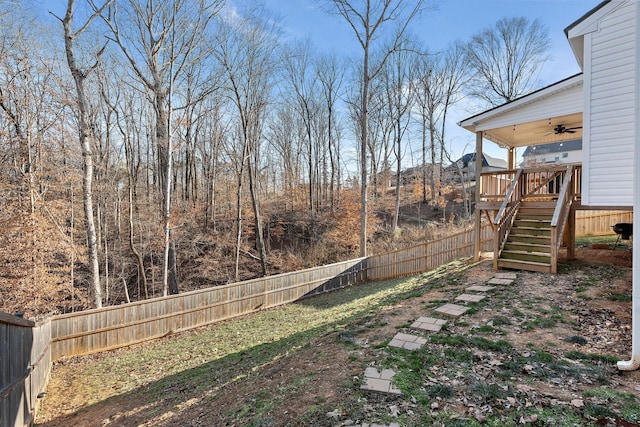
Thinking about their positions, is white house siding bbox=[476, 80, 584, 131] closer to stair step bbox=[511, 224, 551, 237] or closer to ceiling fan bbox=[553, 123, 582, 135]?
ceiling fan bbox=[553, 123, 582, 135]

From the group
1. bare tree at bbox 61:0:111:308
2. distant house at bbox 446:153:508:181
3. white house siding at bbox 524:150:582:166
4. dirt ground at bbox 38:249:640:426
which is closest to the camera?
dirt ground at bbox 38:249:640:426

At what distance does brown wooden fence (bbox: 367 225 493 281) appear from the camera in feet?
35.4

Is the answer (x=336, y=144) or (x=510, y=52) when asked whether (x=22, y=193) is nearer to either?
(x=336, y=144)

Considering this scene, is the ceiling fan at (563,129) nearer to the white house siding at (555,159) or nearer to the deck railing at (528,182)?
the deck railing at (528,182)

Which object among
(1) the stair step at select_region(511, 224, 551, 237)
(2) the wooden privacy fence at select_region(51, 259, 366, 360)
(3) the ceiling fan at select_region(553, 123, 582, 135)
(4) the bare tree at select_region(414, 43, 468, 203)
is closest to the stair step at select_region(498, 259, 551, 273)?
(1) the stair step at select_region(511, 224, 551, 237)

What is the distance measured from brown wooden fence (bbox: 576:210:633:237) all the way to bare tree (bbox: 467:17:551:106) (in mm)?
9820

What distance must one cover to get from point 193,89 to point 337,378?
38.4ft

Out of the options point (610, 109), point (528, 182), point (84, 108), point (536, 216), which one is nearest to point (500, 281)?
point (536, 216)

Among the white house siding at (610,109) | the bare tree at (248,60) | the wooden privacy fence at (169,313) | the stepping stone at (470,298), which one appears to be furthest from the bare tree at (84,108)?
the white house siding at (610,109)

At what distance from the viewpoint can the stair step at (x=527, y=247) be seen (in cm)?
654

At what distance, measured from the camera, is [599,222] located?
473 inches

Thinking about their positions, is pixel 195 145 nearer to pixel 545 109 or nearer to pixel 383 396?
pixel 545 109

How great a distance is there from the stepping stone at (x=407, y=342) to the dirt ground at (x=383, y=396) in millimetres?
134

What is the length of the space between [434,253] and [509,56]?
52.1 feet
